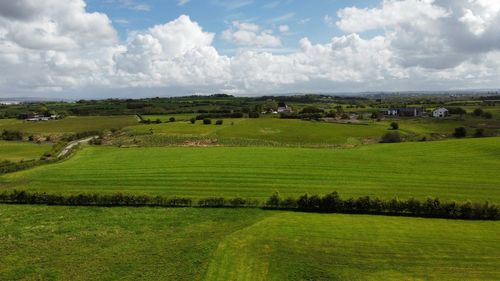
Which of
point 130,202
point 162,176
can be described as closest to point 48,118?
point 162,176

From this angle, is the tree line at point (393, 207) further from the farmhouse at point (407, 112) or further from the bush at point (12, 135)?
the farmhouse at point (407, 112)

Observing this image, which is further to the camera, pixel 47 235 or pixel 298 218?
pixel 298 218

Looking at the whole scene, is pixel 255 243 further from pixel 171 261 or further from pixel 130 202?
pixel 130 202

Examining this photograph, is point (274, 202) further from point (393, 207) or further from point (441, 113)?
point (441, 113)

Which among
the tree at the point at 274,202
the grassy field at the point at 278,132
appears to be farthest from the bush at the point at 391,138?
the tree at the point at 274,202

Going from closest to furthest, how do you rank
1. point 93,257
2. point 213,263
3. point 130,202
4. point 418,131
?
point 213,263 < point 93,257 < point 130,202 < point 418,131

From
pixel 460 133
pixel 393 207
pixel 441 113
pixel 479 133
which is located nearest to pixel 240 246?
pixel 393 207
